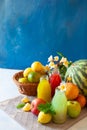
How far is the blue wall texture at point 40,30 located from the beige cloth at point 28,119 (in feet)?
2.44

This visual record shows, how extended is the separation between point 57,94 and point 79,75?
0.68ft

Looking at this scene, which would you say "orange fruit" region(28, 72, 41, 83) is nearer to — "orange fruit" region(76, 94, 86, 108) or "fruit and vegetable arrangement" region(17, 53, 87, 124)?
"fruit and vegetable arrangement" region(17, 53, 87, 124)

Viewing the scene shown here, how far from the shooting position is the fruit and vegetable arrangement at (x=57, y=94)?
0.83 meters

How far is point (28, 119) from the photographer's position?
0.86 meters

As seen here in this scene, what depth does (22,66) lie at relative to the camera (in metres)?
1.94

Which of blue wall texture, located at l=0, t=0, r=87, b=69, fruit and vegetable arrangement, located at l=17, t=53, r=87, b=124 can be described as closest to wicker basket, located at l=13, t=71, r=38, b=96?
fruit and vegetable arrangement, located at l=17, t=53, r=87, b=124

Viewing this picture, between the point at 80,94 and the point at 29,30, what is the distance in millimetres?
958

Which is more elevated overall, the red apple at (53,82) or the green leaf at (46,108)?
the red apple at (53,82)

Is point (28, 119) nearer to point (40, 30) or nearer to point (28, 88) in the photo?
point (28, 88)

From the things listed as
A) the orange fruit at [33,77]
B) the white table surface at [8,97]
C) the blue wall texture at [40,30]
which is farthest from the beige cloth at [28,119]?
the blue wall texture at [40,30]

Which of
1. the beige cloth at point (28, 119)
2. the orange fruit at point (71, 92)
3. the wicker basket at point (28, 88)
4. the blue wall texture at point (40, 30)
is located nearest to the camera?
the beige cloth at point (28, 119)

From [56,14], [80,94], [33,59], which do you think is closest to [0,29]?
[33,59]

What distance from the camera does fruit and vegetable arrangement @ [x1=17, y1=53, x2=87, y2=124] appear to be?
83cm

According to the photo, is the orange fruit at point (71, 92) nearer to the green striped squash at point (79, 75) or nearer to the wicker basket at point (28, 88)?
the green striped squash at point (79, 75)
